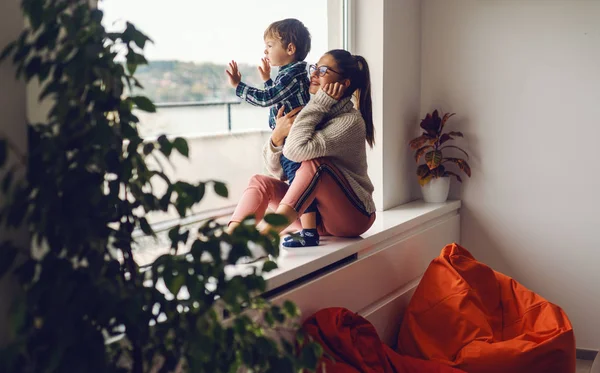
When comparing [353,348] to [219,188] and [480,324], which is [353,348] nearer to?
[480,324]

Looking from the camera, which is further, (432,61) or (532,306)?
(432,61)

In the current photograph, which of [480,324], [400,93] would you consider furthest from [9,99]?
[400,93]

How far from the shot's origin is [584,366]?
3.34 m

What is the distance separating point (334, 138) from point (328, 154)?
0.06 m

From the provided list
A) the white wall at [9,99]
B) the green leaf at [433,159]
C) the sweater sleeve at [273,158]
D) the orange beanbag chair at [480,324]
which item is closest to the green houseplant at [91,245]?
the white wall at [9,99]

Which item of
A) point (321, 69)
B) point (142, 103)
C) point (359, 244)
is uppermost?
point (321, 69)

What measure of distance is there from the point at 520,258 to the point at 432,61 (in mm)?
1097

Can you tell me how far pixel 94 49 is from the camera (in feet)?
3.98

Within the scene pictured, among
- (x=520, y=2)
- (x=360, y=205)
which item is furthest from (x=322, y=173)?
(x=520, y=2)

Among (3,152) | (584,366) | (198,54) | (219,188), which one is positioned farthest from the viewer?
(584,366)

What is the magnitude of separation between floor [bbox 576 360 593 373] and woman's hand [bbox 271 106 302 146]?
71.1 inches

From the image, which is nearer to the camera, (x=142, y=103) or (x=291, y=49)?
(x=142, y=103)

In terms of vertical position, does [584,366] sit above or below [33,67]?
below

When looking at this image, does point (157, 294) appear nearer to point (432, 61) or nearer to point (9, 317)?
point (9, 317)
